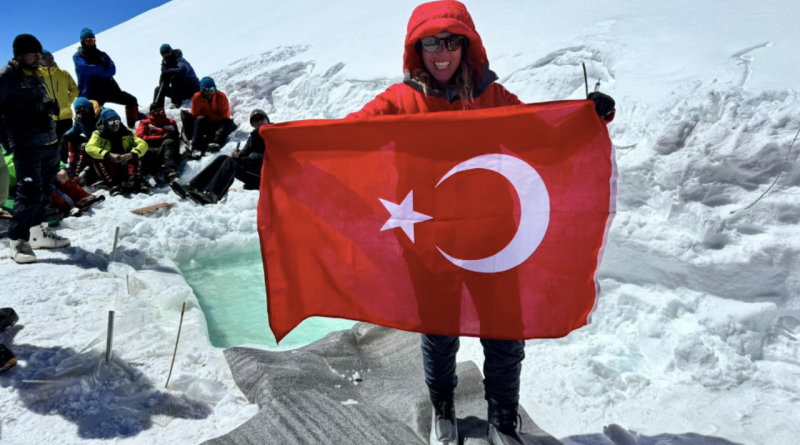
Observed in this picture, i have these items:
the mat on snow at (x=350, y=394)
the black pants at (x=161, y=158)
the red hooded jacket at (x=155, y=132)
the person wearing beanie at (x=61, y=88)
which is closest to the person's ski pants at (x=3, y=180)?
the mat on snow at (x=350, y=394)

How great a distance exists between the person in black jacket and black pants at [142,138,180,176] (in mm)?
906

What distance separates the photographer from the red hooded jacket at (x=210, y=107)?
8336 millimetres

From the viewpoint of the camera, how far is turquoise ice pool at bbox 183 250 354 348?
4000 mm

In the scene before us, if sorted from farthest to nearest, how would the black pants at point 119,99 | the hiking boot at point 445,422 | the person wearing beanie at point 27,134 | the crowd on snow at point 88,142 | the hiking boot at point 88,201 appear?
1. the black pants at point 119,99
2. the hiking boot at point 88,201
3. the crowd on snow at point 88,142
4. the person wearing beanie at point 27,134
5. the hiking boot at point 445,422

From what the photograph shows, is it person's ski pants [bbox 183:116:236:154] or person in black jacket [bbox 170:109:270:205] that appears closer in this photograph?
person in black jacket [bbox 170:109:270:205]

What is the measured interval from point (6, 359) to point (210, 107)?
6.16m

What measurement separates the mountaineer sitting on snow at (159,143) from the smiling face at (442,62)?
6.01m

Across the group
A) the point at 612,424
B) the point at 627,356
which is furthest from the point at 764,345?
the point at 612,424

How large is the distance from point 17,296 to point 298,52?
26.3ft

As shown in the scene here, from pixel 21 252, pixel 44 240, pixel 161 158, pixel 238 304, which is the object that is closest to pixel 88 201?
pixel 44 240

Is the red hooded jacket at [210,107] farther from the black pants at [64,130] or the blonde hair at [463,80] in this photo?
the blonde hair at [463,80]

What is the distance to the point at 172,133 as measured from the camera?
8.16 metres

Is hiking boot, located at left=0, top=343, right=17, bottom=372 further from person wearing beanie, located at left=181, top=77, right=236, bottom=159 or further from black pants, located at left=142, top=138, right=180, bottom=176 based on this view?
person wearing beanie, located at left=181, top=77, right=236, bottom=159

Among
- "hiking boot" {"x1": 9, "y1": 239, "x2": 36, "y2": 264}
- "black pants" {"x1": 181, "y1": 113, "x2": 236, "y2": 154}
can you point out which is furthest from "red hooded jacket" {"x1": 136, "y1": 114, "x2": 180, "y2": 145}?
"hiking boot" {"x1": 9, "y1": 239, "x2": 36, "y2": 264}
